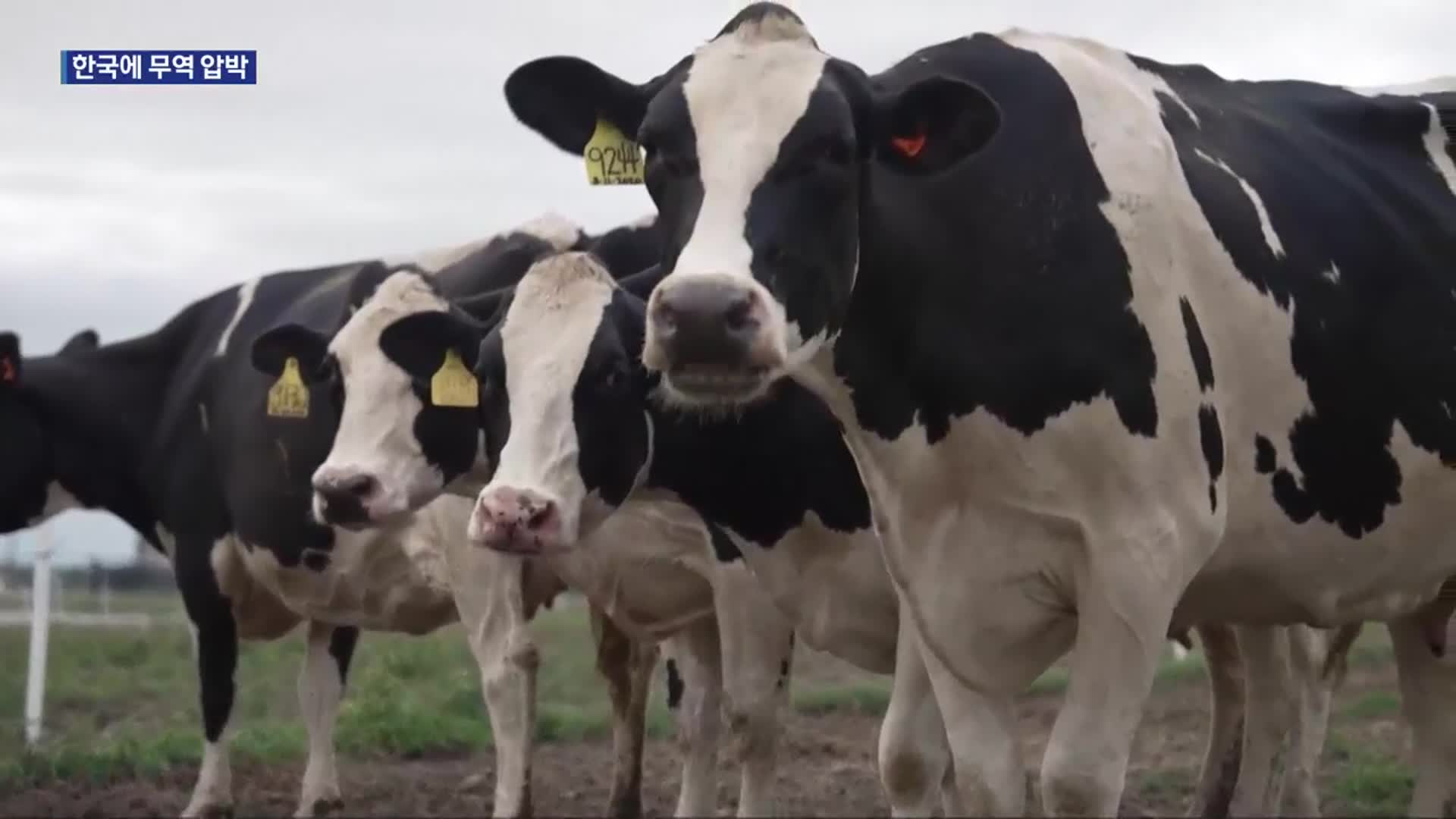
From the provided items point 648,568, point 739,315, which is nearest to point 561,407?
point 648,568

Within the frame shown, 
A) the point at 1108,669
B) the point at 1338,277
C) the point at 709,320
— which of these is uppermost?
the point at 1338,277

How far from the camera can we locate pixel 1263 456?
477cm

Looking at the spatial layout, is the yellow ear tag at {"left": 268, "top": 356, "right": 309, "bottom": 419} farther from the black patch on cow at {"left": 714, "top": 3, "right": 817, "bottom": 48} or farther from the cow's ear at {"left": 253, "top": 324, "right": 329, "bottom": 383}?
the black patch on cow at {"left": 714, "top": 3, "right": 817, "bottom": 48}

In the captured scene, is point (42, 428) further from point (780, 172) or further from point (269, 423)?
point (780, 172)

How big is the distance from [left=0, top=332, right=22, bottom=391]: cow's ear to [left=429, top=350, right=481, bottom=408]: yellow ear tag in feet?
14.7

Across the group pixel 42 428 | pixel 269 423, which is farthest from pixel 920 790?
pixel 42 428

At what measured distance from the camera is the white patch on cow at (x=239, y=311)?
34.0 ft

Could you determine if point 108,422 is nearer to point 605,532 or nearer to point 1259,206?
point 605,532

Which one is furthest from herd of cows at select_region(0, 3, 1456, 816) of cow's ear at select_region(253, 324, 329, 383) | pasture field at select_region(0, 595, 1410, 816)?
pasture field at select_region(0, 595, 1410, 816)

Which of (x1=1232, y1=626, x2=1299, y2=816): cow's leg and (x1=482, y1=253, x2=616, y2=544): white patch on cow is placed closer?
(x1=482, y1=253, x2=616, y2=544): white patch on cow

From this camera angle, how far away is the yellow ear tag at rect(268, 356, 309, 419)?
8823 mm

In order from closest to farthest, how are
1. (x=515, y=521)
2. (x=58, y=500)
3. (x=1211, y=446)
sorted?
(x=1211, y=446)
(x=515, y=521)
(x=58, y=500)

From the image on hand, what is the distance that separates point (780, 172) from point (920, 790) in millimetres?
2443

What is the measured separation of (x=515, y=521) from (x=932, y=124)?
2.02m
